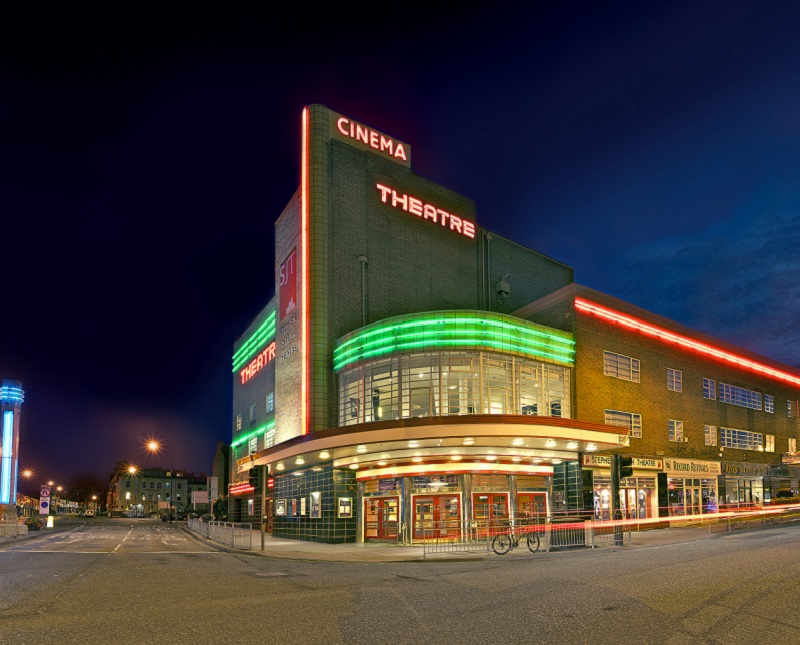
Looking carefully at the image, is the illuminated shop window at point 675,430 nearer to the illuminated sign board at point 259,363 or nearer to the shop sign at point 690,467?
the shop sign at point 690,467

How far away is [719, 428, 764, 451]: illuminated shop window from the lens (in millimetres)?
45141

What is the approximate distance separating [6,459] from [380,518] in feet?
335

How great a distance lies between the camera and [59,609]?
12.6 meters

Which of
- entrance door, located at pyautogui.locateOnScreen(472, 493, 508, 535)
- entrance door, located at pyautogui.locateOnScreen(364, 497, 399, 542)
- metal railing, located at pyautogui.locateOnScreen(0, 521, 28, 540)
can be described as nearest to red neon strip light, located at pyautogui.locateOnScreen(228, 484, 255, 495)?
metal railing, located at pyautogui.locateOnScreen(0, 521, 28, 540)

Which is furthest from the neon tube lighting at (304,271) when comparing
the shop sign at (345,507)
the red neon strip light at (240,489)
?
the red neon strip light at (240,489)

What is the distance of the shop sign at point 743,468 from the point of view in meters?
44.8

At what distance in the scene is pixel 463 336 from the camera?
3259cm

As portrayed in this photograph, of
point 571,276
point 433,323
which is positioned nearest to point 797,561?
point 433,323

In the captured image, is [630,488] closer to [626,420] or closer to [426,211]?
[626,420]

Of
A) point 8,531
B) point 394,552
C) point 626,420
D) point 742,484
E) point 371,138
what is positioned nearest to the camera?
point 394,552

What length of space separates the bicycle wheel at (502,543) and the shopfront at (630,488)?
10256mm

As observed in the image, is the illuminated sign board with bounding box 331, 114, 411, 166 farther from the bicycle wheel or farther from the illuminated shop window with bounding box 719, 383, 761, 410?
the bicycle wheel

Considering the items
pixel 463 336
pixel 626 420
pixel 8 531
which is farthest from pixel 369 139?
pixel 8 531

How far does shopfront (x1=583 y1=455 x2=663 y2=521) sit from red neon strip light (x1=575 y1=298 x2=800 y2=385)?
7.29 m
